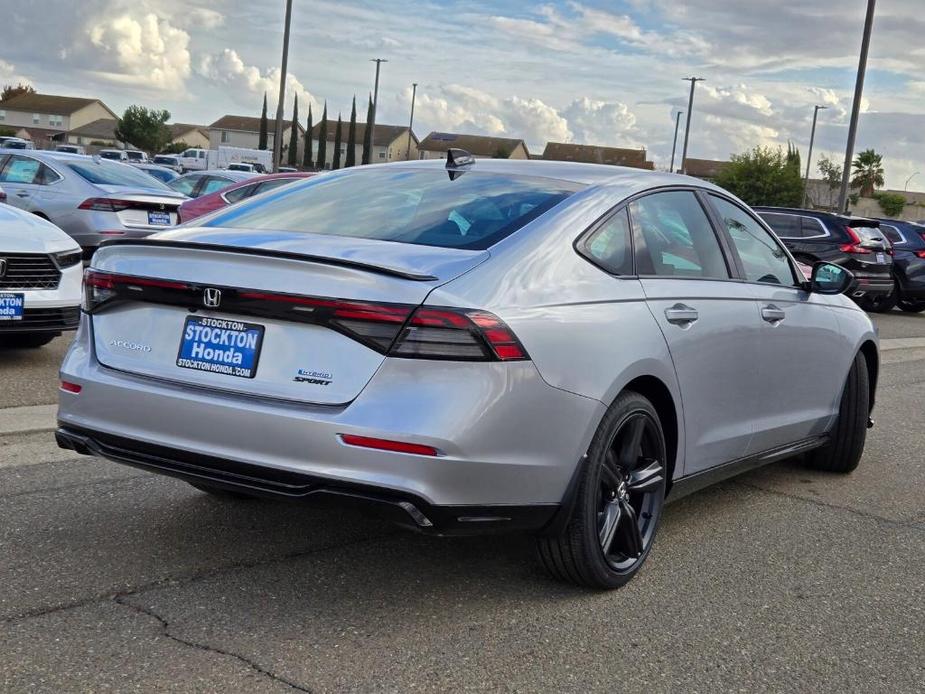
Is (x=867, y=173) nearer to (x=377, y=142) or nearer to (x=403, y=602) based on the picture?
(x=377, y=142)

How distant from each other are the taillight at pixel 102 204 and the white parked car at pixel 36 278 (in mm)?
4112

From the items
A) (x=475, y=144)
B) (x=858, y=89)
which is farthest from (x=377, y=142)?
(x=858, y=89)

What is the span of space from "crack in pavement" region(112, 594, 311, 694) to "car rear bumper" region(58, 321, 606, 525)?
444 mm

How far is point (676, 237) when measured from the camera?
462cm

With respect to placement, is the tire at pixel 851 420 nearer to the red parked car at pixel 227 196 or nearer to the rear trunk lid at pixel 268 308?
the rear trunk lid at pixel 268 308

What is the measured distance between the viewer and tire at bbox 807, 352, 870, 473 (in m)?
6.07

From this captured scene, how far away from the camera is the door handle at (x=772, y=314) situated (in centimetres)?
498

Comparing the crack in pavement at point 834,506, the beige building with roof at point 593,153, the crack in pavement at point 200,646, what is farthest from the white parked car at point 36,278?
the beige building with roof at point 593,153

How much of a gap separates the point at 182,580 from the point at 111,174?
33.4 ft

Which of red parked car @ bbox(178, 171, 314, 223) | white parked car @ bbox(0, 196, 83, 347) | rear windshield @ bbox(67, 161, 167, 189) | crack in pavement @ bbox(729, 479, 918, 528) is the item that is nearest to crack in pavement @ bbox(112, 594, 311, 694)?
crack in pavement @ bbox(729, 479, 918, 528)

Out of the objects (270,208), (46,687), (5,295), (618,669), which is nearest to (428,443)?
(618,669)

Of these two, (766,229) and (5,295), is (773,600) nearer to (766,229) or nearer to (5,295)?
(766,229)

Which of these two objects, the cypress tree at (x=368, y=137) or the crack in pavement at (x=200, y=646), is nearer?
the crack in pavement at (x=200, y=646)

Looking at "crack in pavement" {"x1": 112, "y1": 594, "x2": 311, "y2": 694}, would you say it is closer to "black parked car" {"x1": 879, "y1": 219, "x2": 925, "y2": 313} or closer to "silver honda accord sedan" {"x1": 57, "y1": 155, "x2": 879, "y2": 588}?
"silver honda accord sedan" {"x1": 57, "y1": 155, "x2": 879, "y2": 588}
